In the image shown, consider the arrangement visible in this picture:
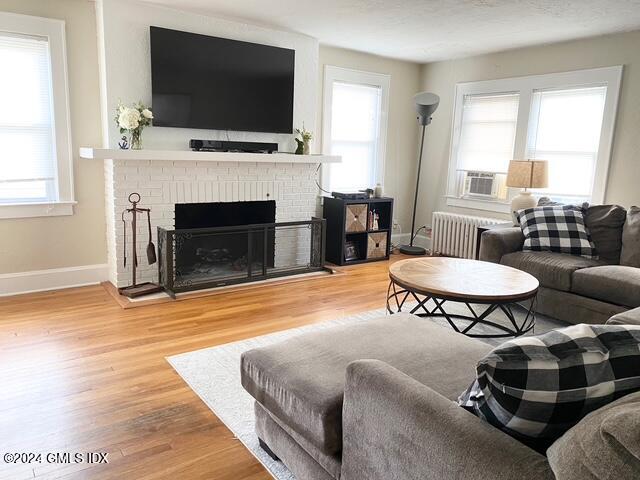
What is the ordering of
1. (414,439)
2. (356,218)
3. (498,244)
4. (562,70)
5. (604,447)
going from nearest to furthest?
(604,447), (414,439), (498,244), (562,70), (356,218)

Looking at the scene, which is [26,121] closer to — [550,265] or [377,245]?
[377,245]

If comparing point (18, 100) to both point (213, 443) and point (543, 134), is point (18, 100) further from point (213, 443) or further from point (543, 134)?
point (543, 134)

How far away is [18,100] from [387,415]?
3879mm

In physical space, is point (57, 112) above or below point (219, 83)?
below

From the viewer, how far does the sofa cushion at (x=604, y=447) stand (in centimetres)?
81

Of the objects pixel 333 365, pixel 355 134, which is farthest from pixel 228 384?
pixel 355 134

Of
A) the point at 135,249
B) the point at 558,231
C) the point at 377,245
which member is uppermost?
the point at 558,231

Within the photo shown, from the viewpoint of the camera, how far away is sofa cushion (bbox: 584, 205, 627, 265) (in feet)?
12.4

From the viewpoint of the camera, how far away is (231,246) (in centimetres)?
428

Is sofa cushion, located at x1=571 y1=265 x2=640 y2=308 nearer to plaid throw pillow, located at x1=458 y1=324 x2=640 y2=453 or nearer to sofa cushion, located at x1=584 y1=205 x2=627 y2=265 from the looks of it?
sofa cushion, located at x1=584 y1=205 x2=627 y2=265

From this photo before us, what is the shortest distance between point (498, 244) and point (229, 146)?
2.49m

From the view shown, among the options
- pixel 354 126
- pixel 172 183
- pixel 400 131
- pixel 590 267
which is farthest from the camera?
pixel 400 131

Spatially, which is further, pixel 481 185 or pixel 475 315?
pixel 481 185

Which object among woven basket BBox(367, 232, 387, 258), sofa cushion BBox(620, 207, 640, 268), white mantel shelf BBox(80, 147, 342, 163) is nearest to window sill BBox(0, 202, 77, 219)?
white mantel shelf BBox(80, 147, 342, 163)
